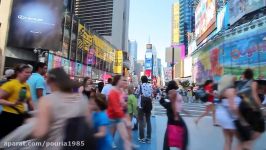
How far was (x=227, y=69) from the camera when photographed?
201 feet

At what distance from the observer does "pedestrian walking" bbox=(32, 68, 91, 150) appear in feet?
9.25

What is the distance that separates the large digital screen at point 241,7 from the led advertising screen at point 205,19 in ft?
52.4

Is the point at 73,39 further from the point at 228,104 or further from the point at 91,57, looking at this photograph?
the point at 228,104

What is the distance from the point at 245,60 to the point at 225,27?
18.0 metres

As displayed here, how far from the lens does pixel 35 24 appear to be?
107ft

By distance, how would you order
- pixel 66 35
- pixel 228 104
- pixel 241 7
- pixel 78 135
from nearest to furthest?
1. pixel 78 135
2. pixel 228 104
3. pixel 66 35
4. pixel 241 7

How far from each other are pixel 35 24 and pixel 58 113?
104 feet

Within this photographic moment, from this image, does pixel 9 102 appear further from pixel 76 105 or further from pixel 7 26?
pixel 7 26

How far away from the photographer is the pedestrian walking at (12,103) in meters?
4.39

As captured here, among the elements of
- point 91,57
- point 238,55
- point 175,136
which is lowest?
point 175,136

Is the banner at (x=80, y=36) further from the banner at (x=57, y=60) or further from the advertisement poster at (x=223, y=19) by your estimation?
the advertisement poster at (x=223, y=19)

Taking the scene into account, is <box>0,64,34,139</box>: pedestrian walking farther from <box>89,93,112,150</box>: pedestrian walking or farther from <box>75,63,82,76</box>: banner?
<box>75,63,82,76</box>: banner

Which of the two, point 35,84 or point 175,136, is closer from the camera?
point 175,136

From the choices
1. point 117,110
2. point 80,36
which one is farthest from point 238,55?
point 117,110
